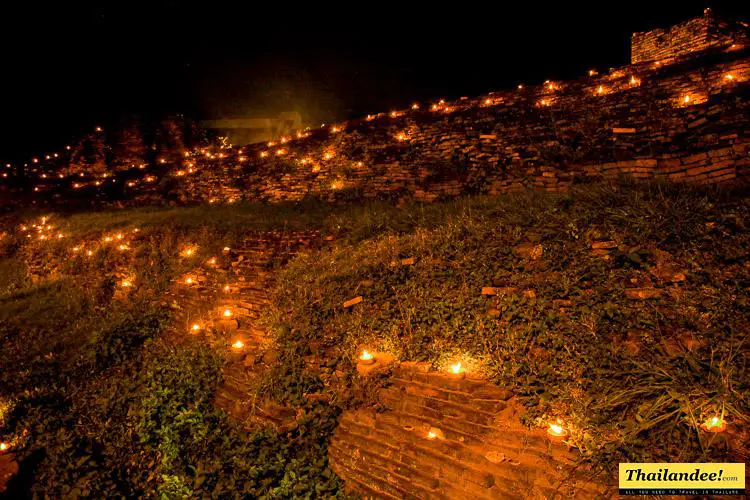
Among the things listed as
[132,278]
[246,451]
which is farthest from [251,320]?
[132,278]

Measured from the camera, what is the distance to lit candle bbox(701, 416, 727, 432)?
2.47 metres

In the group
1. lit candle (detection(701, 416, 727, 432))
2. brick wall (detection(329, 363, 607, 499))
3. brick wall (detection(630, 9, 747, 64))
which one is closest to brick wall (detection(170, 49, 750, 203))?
brick wall (detection(630, 9, 747, 64))

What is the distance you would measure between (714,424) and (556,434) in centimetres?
106

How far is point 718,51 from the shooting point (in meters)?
7.08

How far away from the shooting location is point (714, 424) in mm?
2492

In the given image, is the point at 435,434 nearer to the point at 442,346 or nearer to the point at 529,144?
the point at 442,346

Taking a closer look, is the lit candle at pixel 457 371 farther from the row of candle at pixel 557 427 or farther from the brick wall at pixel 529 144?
the brick wall at pixel 529 144

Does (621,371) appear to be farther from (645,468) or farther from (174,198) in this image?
(174,198)

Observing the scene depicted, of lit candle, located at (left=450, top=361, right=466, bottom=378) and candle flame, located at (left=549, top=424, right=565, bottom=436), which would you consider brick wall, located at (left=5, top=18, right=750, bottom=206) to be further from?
candle flame, located at (left=549, top=424, right=565, bottom=436)

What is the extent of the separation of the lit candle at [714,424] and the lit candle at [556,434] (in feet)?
3.06

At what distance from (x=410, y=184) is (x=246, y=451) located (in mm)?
6926

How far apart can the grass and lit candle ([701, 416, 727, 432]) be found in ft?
0.13

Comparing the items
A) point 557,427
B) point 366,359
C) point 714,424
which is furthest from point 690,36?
point 366,359

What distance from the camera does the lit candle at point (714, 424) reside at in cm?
247
